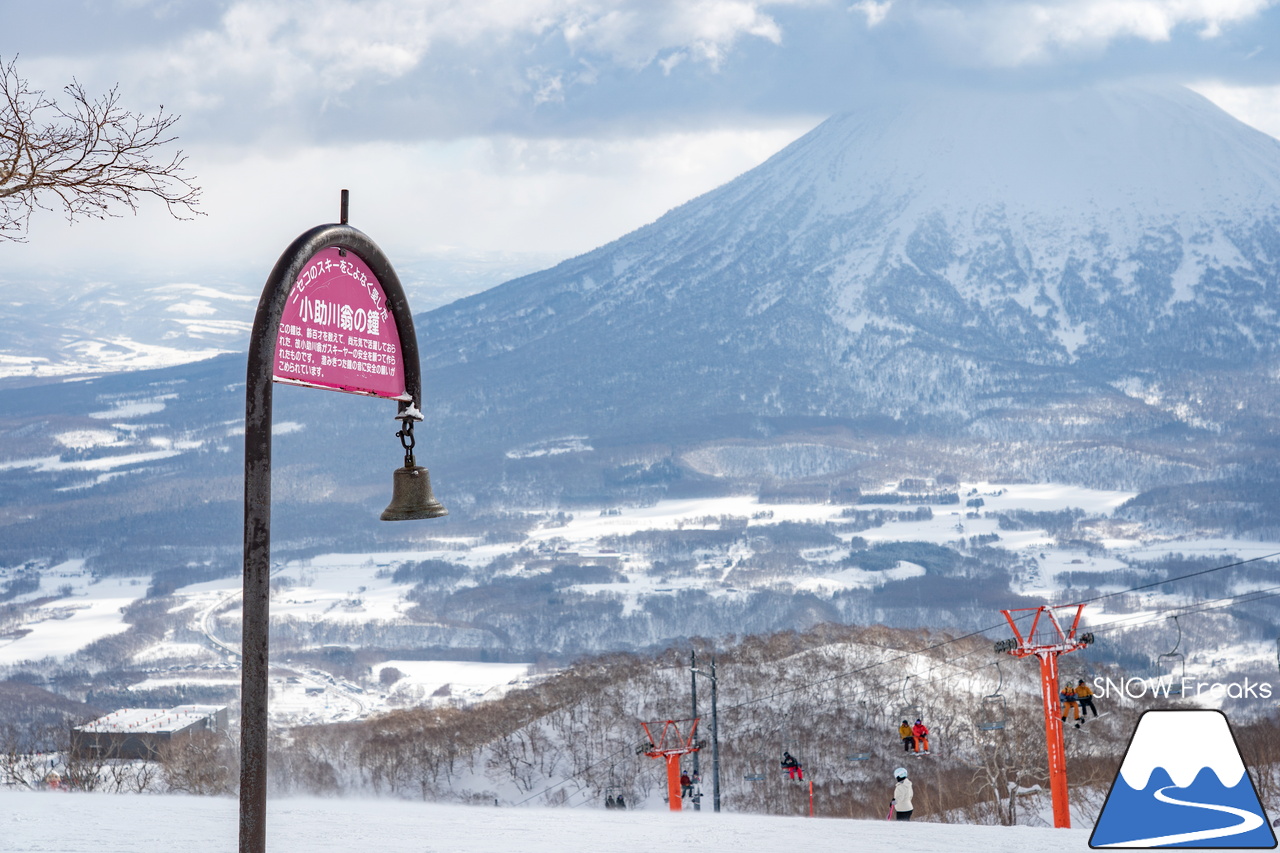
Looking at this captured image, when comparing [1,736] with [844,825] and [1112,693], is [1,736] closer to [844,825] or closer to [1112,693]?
[1112,693]

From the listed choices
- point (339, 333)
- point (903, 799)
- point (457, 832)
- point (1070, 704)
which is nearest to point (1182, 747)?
point (457, 832)

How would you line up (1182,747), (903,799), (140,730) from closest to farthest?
(1182,747), (903,799), (140,730)

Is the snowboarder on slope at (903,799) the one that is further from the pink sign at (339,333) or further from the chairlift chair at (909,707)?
the chairlift chair at (909,707)

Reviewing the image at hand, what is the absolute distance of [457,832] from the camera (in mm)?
14773

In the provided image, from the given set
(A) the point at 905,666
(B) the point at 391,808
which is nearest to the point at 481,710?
(A) the point at 905,666

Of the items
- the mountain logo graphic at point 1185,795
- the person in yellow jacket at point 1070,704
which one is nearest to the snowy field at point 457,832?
the mountain logo graphic at point 1185,795

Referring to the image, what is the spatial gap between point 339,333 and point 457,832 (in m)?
6.36

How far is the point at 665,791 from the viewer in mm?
92312

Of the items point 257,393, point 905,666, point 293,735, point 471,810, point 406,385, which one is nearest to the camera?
point 257,393

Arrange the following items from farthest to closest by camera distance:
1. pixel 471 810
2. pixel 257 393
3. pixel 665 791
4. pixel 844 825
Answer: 1. pixel 665 791
2. pixel 471 810
3. pixel 844 825
4. pixel 257 393

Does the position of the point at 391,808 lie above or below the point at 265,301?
below

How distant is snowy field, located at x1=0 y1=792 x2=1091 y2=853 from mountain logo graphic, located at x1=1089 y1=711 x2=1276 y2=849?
876 millimetres

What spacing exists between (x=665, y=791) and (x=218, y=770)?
27.6 meters

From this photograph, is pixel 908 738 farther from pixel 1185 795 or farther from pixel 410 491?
pixel 410 491
